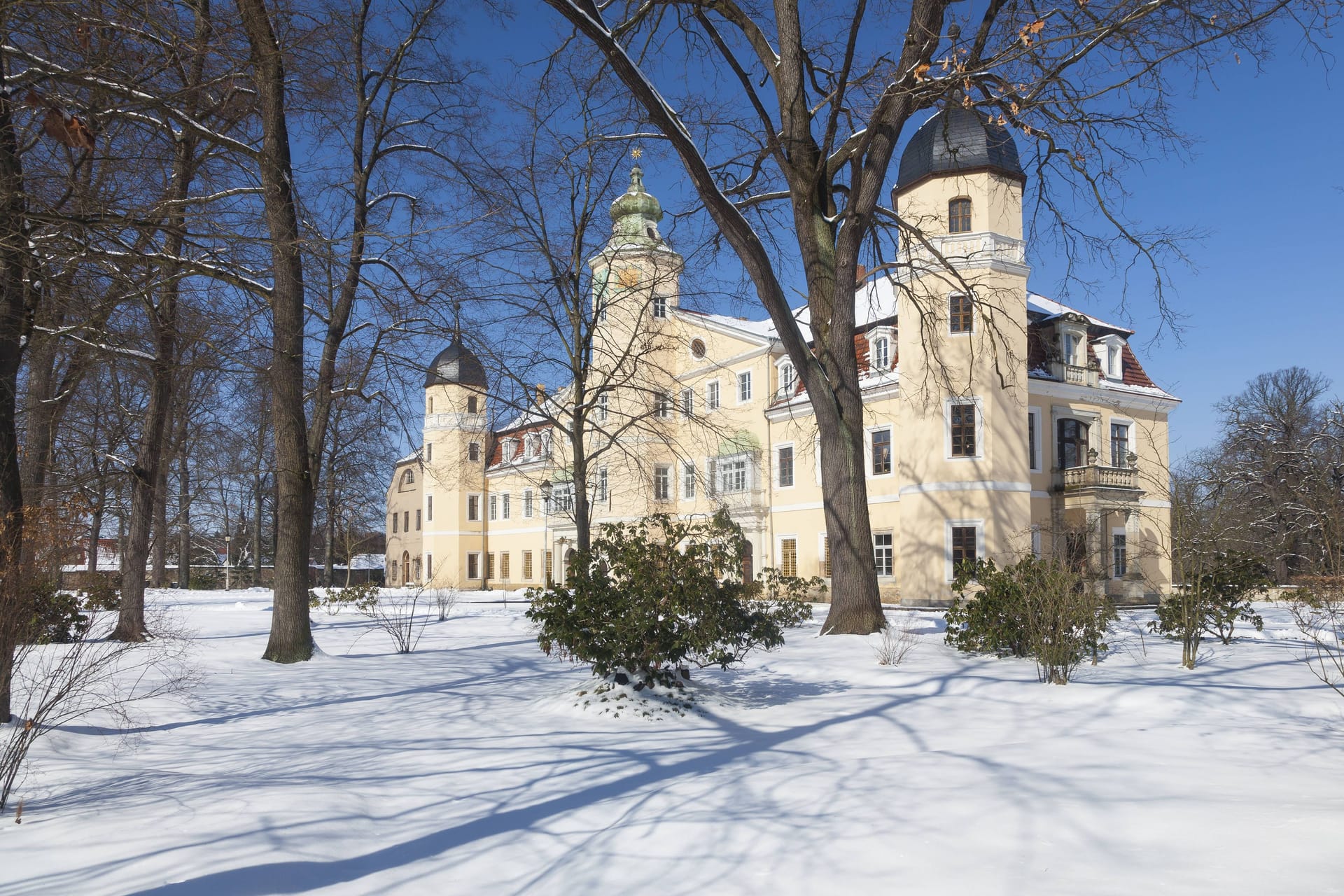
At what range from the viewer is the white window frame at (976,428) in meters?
25.6

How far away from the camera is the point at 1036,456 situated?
27484 mm

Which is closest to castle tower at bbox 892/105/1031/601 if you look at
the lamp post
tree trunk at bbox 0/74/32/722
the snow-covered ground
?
the snow-covered ground

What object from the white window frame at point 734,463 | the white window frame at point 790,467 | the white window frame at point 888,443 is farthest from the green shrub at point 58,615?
the white window frame at point 790,467

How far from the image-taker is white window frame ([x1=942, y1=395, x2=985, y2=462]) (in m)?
25.6

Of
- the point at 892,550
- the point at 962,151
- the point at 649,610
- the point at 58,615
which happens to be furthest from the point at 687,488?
the point at 649,610

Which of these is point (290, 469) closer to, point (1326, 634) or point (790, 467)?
point (1326, 634)

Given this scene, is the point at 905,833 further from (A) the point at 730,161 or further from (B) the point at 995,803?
(A) the point at 730,161

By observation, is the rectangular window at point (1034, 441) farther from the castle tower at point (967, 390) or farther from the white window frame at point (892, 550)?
the white window frame at point (892, 550)

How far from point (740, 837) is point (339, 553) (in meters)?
55.4

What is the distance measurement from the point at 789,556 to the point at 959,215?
12.3 metres

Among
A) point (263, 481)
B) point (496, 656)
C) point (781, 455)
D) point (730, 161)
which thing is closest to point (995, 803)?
point (496, 656)

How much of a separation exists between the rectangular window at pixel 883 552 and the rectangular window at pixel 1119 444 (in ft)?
24.2

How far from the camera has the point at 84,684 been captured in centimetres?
570

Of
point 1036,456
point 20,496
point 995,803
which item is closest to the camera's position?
point 995,803
